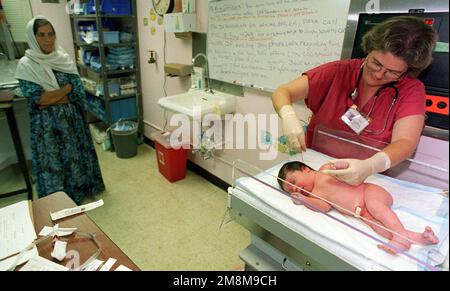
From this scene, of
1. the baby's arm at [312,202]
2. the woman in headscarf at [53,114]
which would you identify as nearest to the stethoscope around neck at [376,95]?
the baby's arm at [312,202]

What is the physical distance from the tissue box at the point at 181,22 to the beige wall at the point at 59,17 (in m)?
2.10

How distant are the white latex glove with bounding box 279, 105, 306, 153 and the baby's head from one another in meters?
0.08

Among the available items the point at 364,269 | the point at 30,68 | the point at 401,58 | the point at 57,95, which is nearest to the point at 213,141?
the point at 57,95

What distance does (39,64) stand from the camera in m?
2.02

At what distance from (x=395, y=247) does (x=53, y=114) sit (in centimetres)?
231

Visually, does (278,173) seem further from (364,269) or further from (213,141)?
(213,141)

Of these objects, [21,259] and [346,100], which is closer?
Result: [21,259]

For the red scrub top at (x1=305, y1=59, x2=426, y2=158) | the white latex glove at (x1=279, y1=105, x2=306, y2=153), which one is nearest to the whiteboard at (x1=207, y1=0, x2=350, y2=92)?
the red scrub top at (x1=305, y1=59, x2=426, y2=158)

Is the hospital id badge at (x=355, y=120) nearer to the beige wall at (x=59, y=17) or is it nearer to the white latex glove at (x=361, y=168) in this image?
the white latex glove at (x=361, y=168)

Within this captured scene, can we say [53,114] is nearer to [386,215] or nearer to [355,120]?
[355,120]

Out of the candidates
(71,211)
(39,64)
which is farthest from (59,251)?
(39,64)

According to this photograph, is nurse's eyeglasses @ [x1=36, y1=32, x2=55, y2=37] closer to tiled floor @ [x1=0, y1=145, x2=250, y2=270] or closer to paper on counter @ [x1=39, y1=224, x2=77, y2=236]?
tiled floor @ [x1=0, y1=145, x2=250, y2=270]

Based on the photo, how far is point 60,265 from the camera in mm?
871

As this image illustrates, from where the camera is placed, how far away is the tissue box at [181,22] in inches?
92.0
